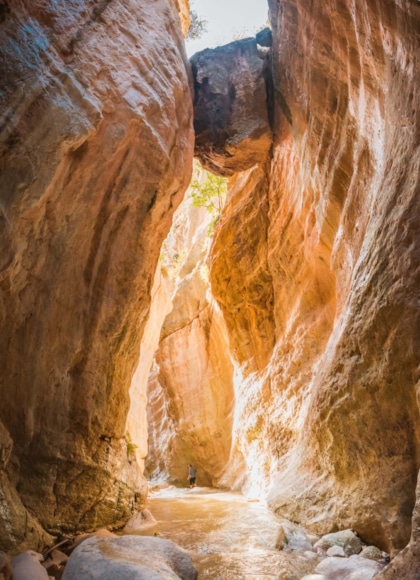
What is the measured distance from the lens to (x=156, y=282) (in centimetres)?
1222

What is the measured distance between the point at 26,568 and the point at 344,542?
3489 mm

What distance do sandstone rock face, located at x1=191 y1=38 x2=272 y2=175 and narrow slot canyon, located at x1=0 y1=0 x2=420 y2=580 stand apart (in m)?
0.06

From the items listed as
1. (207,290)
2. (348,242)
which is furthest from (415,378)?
(207,290)

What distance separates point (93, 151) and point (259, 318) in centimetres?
776

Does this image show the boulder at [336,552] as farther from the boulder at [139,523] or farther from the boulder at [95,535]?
the boulder at [139,523]

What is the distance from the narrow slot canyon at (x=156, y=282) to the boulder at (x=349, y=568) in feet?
0.13

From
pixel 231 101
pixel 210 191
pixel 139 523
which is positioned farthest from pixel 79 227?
pixel 210 191

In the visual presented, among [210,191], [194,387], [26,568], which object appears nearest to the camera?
[26,568]

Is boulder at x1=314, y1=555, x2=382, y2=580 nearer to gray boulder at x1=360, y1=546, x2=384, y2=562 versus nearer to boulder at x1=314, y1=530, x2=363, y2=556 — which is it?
gray boulder at x1=360, y1=546, x2=384, y2=562

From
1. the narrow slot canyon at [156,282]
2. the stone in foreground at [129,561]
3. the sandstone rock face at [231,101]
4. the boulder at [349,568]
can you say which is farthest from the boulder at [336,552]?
the sandstone rock face at [231,101]

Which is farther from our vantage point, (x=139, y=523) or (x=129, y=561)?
(x=139, y=523)

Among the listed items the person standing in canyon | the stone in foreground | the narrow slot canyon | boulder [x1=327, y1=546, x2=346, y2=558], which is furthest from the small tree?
the stone in foreground

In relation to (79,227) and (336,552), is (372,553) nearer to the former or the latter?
(336,552)

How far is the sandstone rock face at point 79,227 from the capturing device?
5.06m
